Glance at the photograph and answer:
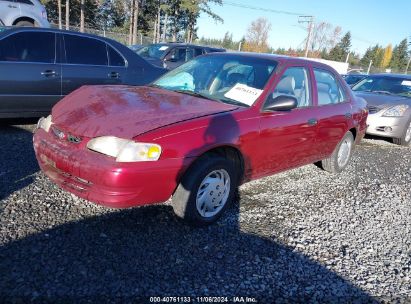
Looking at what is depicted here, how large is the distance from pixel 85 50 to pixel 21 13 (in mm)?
6201

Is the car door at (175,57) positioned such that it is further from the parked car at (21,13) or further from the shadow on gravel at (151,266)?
the shadow on gravel at (151,266)

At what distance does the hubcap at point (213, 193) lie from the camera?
3.38 metres

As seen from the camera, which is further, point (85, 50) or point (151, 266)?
point (85, 50)

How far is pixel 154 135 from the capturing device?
291 centimetres

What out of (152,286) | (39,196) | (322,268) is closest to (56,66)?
(39,196)

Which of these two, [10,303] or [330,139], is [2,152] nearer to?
[10,303]

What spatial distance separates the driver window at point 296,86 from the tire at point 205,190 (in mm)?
1058

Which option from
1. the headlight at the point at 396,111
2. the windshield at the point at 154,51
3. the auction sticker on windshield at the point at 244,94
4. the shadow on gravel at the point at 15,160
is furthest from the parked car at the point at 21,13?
the headlight at the point at 396,111

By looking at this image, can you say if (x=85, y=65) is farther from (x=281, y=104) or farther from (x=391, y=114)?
(x=391, y=114)

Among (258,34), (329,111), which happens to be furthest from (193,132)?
(258,34)

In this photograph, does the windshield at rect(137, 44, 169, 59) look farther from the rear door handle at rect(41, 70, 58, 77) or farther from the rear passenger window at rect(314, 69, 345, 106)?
the rear passenger window at rect(314, 69, 345, 106)

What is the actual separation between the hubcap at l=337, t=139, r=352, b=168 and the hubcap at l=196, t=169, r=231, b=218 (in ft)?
8.95

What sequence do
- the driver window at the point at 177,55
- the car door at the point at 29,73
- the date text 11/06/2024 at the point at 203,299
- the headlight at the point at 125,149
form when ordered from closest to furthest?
the date text 11/06/2024 at the point at 203,299 → the headlight at the point at 125,149 → the car door at the point at 29,73 → the driver window at the point at 177,55

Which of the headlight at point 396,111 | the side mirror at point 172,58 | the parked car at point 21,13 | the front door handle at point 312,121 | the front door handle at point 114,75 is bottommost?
the headlight at point 396,111
